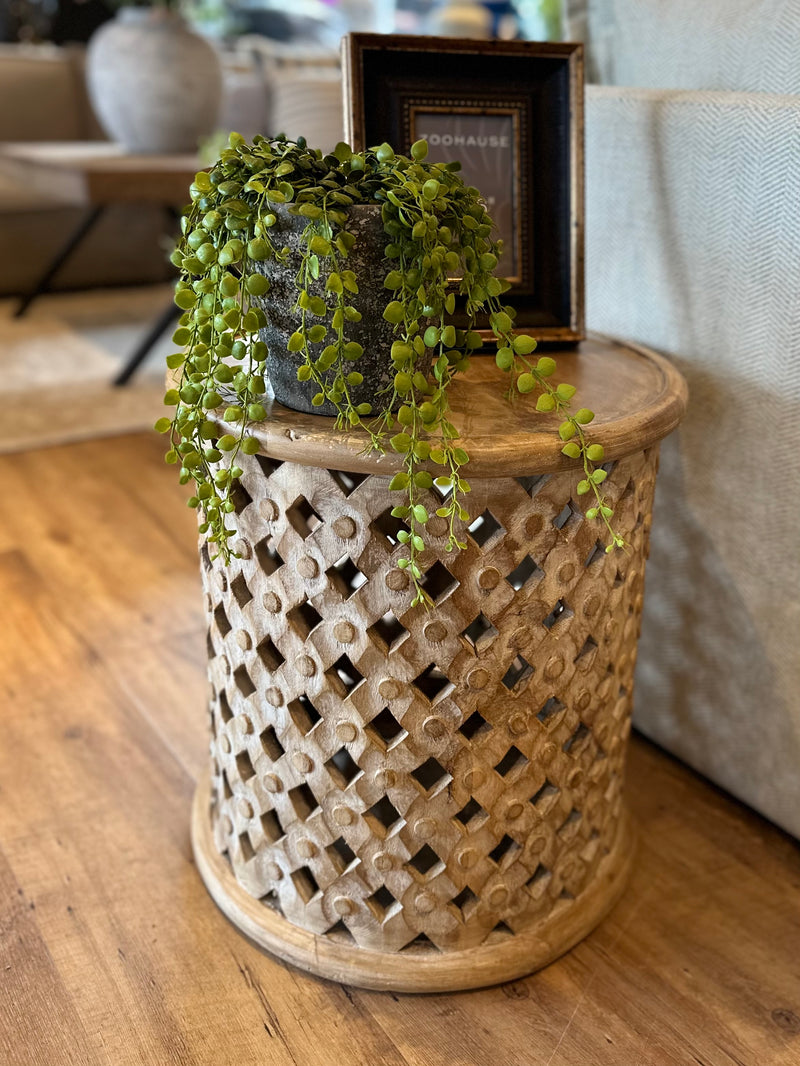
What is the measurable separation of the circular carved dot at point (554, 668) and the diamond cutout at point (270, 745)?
241mm

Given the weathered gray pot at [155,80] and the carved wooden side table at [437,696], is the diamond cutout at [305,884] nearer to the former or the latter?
the carved wooden side table at [437,696]

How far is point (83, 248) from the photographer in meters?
3.48

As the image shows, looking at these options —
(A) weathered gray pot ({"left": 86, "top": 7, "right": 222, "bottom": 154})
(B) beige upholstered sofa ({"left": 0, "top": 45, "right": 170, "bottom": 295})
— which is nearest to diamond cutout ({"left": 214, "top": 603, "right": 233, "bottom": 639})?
(A) weathered gray pot ({"left": 86, "top": 7, "right": 222, "bottom": 154})

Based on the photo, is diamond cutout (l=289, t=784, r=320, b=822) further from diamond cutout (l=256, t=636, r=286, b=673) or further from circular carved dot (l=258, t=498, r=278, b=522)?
circular carved dot (l=258, t=498, r=278, b=522)

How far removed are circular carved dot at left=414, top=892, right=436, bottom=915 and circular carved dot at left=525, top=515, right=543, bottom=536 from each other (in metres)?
0.33

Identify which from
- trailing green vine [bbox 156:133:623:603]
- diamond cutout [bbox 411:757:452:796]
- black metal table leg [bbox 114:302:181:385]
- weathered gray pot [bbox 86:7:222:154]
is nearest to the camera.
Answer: trailing green vine [bbox 156:133:623:603]

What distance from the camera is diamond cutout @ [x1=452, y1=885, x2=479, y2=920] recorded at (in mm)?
889

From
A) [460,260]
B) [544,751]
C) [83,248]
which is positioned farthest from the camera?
[83,248]

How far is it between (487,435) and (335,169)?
9.0 inches

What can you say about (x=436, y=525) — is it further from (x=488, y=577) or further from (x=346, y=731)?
(x=346, y=731)

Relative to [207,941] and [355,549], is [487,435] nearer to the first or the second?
[355,549]

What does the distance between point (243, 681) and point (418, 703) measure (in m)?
0.18

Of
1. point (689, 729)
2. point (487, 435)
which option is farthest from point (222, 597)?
point (689, 729)

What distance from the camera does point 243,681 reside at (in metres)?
0.90
